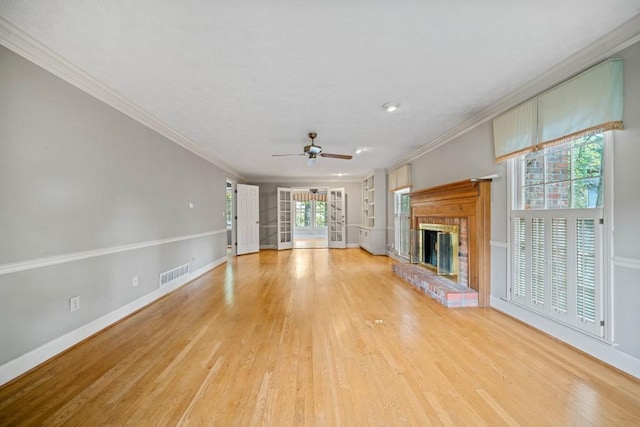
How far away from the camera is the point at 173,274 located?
13.5 ft

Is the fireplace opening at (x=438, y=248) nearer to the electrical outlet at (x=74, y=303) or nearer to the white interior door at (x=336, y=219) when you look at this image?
the white interior door at (x=336, y=219)

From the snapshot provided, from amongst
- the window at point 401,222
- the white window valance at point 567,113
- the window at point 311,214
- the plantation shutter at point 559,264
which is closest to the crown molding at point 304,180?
the window at point 401,222

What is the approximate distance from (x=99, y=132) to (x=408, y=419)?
3.60 metres

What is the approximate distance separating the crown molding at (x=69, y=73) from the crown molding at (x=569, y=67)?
13.7 feet

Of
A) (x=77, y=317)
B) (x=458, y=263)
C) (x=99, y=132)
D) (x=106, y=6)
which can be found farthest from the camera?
(x=458, y=263)

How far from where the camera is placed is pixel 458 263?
3807mm

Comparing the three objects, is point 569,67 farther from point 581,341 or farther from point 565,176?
point 581,341

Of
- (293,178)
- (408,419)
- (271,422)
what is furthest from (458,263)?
(293,178)

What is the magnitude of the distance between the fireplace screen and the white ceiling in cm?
176

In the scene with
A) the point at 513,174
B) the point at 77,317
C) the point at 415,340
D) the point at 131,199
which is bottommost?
the point at 415,340

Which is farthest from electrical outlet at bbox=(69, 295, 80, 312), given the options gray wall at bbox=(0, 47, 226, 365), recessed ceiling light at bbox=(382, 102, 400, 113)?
recessed ceiling light at bbox=(382, 102, 400, 113)

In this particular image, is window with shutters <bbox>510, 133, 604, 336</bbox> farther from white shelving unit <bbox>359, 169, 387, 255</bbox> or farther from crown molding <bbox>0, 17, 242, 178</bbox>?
white shelving unit <bbox>359, 169, 387, 255</bbox>

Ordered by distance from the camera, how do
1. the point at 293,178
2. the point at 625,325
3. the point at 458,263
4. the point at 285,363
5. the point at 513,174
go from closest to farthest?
the point at 625,325
the point at 285,363
the point at 513,174
the point at 458,263
the point at 293,178

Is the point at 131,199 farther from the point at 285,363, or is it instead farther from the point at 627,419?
the point at 627,419
